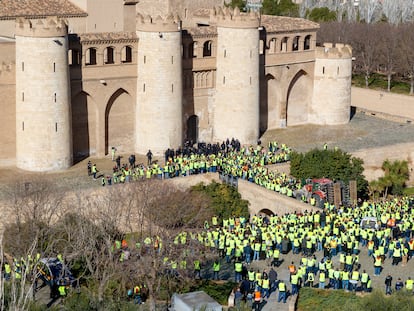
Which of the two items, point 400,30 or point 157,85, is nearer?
point 157,85

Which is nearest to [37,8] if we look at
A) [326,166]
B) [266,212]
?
[266,212]

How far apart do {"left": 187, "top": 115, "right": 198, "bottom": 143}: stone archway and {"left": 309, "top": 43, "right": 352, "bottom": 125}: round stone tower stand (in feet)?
23.5

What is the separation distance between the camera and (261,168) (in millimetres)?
41188

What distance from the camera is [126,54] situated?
4359 cm

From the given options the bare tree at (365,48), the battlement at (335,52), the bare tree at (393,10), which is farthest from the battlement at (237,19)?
the bare tree at (393,10)

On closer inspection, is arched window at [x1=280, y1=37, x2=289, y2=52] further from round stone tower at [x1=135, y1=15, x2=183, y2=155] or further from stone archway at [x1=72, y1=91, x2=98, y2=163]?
stone archway at [x1=72, y1=91, x2=98, y2=163]

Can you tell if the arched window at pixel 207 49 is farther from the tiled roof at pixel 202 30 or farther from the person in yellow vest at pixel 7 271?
the person in yellow vest at pixel 7 271

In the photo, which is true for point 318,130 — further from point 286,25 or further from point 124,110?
point 124,110

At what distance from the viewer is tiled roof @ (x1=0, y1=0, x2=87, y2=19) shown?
149 feet

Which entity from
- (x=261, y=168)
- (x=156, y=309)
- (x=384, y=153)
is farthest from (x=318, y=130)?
(x=156, y=309)

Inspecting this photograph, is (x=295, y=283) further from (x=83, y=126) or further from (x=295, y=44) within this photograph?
(x=295, y=44)

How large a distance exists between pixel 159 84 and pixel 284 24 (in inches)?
349

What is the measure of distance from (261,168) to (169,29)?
23.2 feet

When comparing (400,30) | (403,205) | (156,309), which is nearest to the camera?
(156,309)
